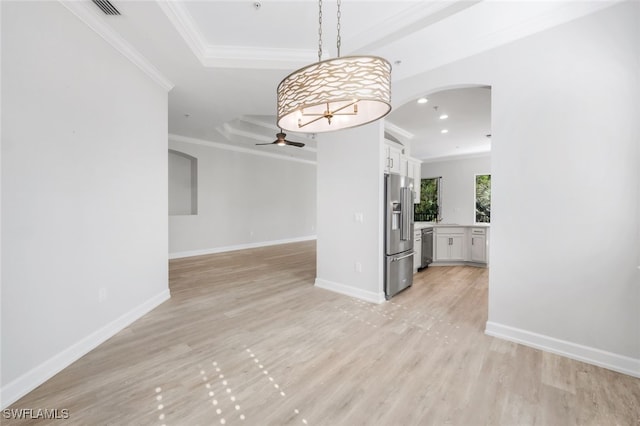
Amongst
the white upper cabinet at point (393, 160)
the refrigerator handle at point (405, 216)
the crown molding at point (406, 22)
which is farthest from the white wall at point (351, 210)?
the crown molding at point (406, 22)

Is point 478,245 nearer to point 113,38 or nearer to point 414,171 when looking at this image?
point 414,171

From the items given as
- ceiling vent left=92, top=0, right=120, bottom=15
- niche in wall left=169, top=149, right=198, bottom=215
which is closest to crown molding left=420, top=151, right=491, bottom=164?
niche in wall left=169, top=149, right=198, bottom=215

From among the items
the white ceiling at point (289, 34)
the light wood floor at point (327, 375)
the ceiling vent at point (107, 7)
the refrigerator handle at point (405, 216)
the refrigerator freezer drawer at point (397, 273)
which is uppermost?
the white ceiling at point (289, 34)

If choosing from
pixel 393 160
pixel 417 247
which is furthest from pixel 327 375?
pixel 417 247

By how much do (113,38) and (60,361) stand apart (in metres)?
2.86

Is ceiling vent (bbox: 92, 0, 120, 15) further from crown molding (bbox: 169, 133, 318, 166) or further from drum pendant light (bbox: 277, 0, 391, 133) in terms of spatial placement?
crown molding (bbox: 169, 133, 318, 166)

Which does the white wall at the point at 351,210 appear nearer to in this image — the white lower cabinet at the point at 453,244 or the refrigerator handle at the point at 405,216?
the refrigerator handle at the point at 405,216

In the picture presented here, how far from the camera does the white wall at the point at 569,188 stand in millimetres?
2094

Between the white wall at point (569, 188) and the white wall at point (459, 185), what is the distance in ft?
19.3

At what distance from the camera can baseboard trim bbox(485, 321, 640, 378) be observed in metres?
2.08

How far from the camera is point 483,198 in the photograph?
793cm

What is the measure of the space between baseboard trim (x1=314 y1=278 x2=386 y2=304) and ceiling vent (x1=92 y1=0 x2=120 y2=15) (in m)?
3.78

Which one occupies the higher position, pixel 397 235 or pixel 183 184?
pixel 183 184

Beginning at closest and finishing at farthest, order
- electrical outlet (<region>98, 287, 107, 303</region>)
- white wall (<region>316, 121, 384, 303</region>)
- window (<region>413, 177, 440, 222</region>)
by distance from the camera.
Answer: electrical outlet (<region>98, 287, 107, 303</region>), white wall (<region>316, 121, 384, 303</region>), window (<region>413, 177, 440, 222</region>)
